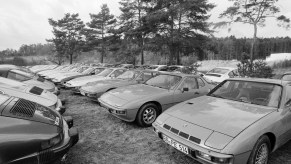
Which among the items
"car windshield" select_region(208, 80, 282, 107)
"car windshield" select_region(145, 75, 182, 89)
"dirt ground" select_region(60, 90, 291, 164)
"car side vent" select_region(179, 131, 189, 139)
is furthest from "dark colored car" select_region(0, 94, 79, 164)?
"car windshield" select_region(145, 75, 182, 89)

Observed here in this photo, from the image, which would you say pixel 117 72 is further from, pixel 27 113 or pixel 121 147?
pixel 27 113

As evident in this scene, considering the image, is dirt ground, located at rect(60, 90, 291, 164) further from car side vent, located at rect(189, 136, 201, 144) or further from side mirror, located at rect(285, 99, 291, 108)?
side mirror, located at rect(285, 99, 291, 108)

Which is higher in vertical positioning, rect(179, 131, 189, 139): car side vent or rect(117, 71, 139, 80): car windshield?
rect(117, 71, 139, 80): car windshield

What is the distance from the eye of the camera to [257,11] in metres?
20.9

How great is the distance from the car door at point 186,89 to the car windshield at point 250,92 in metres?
1.07

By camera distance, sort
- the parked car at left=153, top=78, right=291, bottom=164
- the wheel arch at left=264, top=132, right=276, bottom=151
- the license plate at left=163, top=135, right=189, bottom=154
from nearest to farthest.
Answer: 1. the parked car at left=153, top=78, right=291, bottom=164
2. the license plate at left=163, top=135, right=189, bottom=154
3. the wheel arch at left=264, top=132, right=276, bottom=151

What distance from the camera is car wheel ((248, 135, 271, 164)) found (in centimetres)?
262

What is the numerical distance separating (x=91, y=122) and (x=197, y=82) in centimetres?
323

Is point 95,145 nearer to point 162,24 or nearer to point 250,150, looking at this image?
point 250,150

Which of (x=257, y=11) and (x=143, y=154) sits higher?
(x=257, y=11)

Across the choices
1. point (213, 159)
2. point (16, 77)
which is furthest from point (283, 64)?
point (16, 77)

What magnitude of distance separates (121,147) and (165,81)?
8.29 feet

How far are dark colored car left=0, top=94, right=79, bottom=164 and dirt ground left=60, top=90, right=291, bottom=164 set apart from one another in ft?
2.72

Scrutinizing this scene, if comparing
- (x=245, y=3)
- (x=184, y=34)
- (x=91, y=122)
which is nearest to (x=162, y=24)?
(x=184, y=34)
